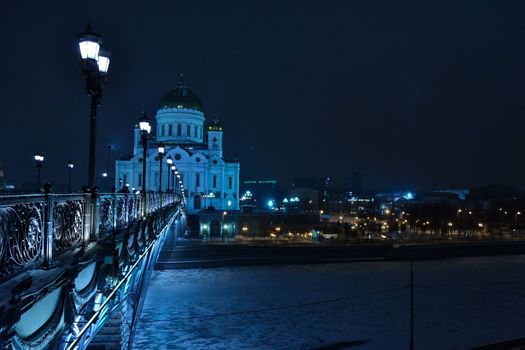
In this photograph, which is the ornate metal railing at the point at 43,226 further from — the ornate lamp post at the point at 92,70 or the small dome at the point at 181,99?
the small dome at the point at 181,99

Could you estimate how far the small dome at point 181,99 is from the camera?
8300cm

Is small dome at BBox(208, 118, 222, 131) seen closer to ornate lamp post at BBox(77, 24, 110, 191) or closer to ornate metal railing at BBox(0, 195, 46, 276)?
ornate lamp post at BBox(77, 24, 110, 191)

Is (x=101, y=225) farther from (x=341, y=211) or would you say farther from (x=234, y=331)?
(x=341, y=211)

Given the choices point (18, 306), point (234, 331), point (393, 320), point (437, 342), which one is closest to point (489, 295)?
point (393, 320)

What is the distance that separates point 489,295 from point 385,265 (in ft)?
43.9

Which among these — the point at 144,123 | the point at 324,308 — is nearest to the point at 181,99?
the point at 324,308

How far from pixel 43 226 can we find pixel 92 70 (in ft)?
13.7

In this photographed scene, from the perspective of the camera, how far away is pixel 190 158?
79.9 meters

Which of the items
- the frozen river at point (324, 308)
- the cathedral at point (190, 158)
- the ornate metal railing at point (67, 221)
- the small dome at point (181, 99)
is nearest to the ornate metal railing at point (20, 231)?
the ornate metal railing at point (67, 221)

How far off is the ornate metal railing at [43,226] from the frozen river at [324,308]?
10.5 meters

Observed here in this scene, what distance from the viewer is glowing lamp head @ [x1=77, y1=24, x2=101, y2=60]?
28.5 feet

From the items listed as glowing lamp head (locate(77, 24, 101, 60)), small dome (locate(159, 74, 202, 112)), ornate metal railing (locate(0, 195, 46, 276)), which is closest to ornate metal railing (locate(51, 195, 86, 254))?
ornate metal railing (locate(0, 195, 46, 276))

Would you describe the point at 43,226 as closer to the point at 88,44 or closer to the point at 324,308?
the point at 88,44

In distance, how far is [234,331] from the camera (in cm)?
1931
